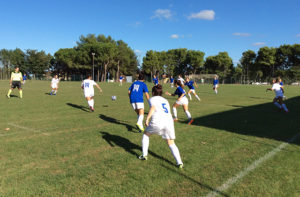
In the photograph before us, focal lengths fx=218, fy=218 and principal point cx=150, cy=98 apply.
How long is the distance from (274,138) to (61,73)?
323 ft

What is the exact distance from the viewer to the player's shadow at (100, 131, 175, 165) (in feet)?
16.6

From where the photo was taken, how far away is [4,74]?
93.1 metres

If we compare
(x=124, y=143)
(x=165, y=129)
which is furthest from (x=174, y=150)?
(x=124, y=143)

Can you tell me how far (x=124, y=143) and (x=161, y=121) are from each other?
2.04 meters

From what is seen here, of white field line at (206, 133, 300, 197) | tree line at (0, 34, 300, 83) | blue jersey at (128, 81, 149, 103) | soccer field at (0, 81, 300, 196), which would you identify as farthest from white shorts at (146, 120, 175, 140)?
tree line at (0, 34, 300, 83)

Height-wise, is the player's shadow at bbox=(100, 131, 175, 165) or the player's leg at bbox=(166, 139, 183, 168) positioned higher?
the player's leg at bbox=(166, 139, 183, 168)

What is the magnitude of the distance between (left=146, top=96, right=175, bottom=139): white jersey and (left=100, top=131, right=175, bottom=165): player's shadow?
759 mm

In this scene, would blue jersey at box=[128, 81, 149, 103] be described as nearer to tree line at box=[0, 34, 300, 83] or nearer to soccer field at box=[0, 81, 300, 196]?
soccer field at box=[0, 81, 300, 196]

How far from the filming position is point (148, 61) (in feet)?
267

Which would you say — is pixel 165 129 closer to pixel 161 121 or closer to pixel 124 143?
pixel 161 121

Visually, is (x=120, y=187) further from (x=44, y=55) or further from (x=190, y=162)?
(x=44, y=55)

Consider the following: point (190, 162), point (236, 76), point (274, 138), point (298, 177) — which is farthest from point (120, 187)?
point (236, 76)

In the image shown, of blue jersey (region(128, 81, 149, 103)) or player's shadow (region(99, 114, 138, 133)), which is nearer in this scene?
blue jersey (region(128, 81, 149, 103))

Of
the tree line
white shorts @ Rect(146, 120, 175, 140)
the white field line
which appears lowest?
the white field line
